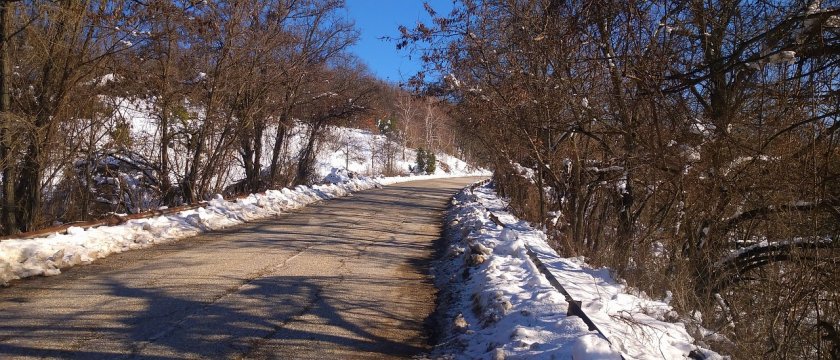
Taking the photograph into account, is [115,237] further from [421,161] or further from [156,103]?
[421,161]

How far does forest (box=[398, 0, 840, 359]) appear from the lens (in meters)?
4.77

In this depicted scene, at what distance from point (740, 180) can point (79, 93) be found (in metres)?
12.3

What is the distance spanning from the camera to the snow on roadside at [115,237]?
729 cm

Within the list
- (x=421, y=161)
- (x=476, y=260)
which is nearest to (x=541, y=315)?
(x=476, y=260)

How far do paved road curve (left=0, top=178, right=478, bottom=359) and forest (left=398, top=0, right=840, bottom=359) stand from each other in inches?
125

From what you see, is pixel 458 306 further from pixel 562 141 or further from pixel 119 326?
pixel 562 141

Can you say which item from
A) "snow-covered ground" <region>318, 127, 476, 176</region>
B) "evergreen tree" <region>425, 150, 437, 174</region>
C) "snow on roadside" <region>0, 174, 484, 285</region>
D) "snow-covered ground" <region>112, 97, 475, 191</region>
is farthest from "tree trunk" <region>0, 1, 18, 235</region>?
"evergreen tree" <region>425, 150, 437, 174</region>

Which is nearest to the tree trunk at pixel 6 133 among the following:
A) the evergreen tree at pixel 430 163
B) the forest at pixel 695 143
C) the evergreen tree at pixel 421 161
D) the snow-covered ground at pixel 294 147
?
the snow-covered ground at pixel 294 147

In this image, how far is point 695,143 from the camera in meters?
7.40

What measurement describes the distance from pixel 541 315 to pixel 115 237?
7.03m

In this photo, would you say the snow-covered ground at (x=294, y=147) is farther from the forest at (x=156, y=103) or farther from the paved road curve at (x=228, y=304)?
the paved road curve at (x=228, y=304)

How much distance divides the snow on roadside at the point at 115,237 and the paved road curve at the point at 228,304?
0.83 feet

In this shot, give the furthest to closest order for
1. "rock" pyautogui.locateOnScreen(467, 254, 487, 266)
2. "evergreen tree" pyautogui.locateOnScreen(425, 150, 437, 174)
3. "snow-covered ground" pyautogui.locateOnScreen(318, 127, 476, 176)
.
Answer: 1. "evergreen tree" pyautogui.locateOnScreen(425, 150, 437, 174)
2. "snow-covered ground" pyautogui.locateOnScreen(318, 127, 476, 176)
3. "rock" pyautogui.locateOnScreen(467, 254, 487, 266)

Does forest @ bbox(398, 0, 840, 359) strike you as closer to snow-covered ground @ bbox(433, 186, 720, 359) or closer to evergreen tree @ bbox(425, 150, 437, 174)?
snow-covered ground @ bbox(433, 186, 720, 359)
